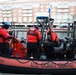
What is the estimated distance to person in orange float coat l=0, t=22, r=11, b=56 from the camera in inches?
316

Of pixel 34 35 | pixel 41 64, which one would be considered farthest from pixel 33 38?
pixel 41 64

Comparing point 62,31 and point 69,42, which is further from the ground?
point 69,42

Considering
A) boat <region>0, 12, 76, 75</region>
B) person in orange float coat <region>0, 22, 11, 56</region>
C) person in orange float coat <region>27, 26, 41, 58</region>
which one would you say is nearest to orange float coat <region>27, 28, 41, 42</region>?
person in orange float coat <region>27, 26, 41, 58</region>

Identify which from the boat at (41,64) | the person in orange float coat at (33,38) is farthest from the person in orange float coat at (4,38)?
the person in orange float coat at (33,38)

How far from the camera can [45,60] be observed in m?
7.79

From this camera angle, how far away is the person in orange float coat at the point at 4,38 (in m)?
8.02

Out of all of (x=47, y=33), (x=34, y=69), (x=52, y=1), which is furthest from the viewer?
(x=52, y=1)

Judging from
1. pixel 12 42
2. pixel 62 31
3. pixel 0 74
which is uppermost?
pixel 12 42

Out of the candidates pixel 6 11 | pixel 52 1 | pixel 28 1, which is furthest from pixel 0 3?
pixel 52 1

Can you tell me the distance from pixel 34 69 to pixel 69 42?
1.39 m

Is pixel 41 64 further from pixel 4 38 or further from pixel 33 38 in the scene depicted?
pixel 4 38

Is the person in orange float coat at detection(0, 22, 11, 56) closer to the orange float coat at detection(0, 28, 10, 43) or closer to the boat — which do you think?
the orange float coat at detection(0, 28, 10, 43)

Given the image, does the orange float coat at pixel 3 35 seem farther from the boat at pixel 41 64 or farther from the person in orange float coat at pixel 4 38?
the boat at pixel 41 64

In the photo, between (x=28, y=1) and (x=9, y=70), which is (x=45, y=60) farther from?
(x=28, y=1)
